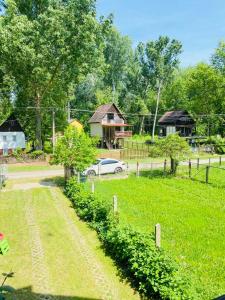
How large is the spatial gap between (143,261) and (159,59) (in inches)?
1988

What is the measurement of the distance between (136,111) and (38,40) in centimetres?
3567

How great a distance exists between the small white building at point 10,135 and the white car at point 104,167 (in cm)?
1966

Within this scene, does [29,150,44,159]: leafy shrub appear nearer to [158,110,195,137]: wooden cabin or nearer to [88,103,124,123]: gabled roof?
[88,103,124,123]: gabled roof

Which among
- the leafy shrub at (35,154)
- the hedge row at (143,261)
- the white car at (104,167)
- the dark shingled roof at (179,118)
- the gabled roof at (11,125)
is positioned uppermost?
the dark shingled roof at (179,118)

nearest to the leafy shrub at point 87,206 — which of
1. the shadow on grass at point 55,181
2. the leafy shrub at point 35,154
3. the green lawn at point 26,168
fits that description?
the shadow on grass at point 55,181

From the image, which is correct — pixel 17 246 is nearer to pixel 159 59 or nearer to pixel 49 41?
pixel 49 41

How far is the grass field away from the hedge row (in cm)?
78

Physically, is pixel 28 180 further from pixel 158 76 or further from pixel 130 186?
pixel 158 76

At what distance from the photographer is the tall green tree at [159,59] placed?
5403cm

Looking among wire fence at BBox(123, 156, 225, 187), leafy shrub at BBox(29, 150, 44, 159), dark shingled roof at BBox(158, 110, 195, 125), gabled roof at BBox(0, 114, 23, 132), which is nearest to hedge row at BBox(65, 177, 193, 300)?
wire fence at BBox(123, 156, 225, 187)

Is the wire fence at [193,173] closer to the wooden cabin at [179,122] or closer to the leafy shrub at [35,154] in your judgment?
the leafy shrub at [35,154]

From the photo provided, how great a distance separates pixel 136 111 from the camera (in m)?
66.4

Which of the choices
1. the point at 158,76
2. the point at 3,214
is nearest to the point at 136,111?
the point at 158,76

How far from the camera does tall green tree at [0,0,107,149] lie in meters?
33.1
